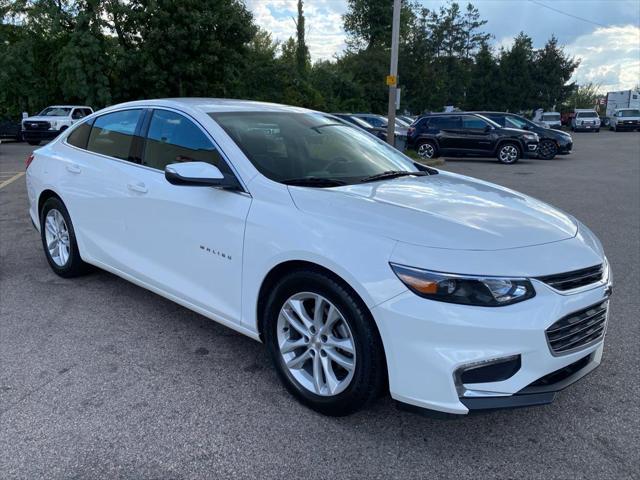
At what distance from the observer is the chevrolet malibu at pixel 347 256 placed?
2.39 meters

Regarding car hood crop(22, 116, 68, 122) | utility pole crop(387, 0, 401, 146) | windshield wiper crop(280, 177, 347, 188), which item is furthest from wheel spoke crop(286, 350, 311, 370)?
car hood crop(22, 116, 68, 122)

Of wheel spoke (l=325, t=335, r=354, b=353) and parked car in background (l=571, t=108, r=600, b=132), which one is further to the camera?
parked car in background (l=571, t=108, r=600, b=132)

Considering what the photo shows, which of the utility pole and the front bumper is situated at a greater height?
the utility pole

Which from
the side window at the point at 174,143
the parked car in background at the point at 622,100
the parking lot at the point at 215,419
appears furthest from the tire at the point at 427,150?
the parked car in background at the point at 622,100

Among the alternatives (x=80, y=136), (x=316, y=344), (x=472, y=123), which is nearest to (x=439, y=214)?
(x=316, y=344)

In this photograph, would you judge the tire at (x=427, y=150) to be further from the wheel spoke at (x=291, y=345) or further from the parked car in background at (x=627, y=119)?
the parked car in background at (x=627, y=119)

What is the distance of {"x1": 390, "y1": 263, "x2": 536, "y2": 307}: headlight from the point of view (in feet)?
7.79

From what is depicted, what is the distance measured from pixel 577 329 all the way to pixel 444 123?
659 inches

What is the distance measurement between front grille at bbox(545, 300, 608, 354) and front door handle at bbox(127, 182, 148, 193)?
2.70 metres

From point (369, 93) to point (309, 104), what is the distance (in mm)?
10669

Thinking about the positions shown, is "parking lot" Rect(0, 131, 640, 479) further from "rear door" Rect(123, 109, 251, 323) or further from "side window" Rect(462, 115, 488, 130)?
"side window" Rect(462, 115, 488, 130)

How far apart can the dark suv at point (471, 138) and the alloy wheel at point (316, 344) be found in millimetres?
16467

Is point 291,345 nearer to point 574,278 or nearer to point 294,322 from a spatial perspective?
point 294,322

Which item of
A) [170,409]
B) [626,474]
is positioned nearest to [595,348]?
[626,474]
